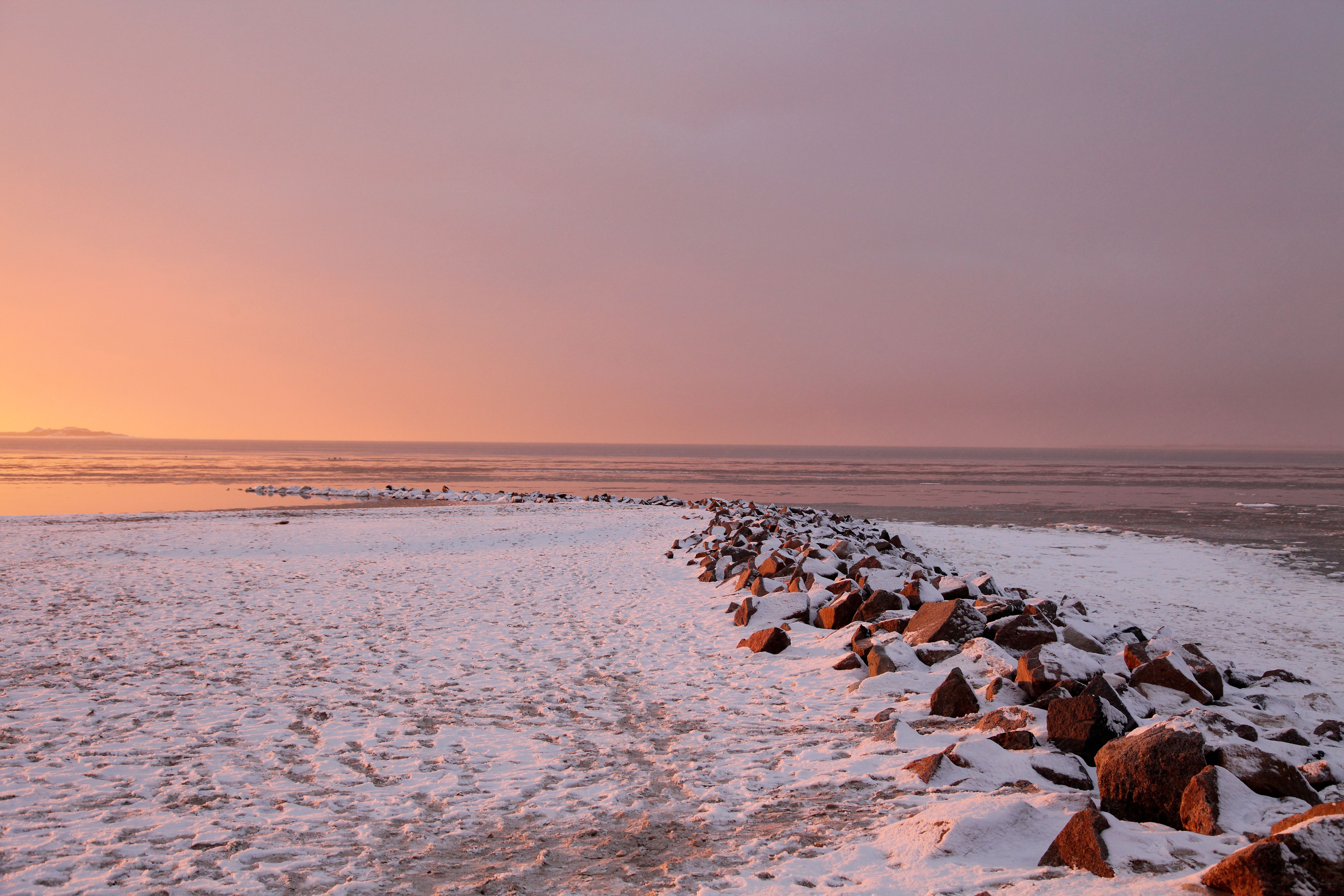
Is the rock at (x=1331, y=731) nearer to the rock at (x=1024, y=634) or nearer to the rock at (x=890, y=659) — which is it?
the rock at (x=1024, y=634)

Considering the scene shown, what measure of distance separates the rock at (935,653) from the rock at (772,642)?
1.44 metres

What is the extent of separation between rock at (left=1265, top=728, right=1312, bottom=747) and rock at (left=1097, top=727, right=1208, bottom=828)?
5.54 ft

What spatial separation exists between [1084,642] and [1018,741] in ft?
11.0

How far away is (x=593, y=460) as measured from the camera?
8819 cm

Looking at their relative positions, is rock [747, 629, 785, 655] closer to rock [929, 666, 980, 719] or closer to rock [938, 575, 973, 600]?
rock [929, 666, 980, 719]

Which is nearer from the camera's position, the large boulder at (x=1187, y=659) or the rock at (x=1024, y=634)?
the large boulder at (x=1187, y=659)

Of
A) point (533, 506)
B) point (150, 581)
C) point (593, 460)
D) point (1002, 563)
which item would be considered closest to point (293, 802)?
point (150, 581)

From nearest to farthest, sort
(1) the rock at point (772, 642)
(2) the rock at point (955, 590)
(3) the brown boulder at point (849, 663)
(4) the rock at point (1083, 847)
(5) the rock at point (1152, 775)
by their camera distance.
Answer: (4) the rock at point (1083, 847) → (5) the rock at point (1152, 775) → (3) the brown boulder at point (849, 663) → (1) the rock at point (772, 642) → (2) the rock at point (955, 590)

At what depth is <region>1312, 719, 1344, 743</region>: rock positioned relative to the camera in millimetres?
4949

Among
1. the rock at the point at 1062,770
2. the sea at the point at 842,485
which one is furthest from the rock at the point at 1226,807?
the sea at the point at 842,485

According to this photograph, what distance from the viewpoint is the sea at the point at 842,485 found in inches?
934

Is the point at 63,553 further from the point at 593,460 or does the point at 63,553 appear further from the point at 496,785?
the point at 593,460

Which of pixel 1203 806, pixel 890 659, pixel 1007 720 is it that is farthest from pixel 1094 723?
pixel 890 659

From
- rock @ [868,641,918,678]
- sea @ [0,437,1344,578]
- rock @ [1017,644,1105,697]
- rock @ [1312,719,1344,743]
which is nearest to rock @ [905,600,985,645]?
rock @ [868,641,918,678]
